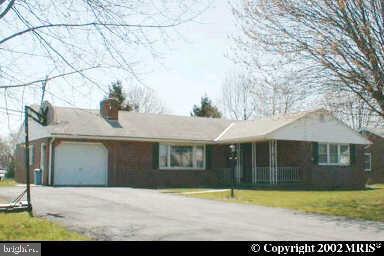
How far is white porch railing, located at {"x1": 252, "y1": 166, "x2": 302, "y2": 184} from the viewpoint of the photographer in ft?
97.5

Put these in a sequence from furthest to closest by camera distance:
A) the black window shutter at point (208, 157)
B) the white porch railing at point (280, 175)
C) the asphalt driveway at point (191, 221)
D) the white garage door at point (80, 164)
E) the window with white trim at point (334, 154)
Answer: the black window shutter at point (208, 157), the window with white trim at point (334, 154), the white porch railing at point (280, 175), the white garage door at point (80, 164), the asphalt driveway at point (191, 221)

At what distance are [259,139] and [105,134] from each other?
28.0 ft

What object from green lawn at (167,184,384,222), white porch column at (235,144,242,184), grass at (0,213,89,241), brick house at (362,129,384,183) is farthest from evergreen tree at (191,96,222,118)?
grass at (0,213,89,241)

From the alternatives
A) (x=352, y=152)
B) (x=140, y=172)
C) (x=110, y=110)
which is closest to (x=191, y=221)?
(x=140, y=172)

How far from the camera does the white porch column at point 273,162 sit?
29.5 m

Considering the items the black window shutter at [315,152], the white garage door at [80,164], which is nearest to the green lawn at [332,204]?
the black window shutter at [315,152]

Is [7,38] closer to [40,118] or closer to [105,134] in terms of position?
[40,118]

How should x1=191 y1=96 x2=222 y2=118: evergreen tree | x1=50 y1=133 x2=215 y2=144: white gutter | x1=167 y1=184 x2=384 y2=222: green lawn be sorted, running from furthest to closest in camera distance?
x1=191 y1=96 x2=222 y2=118: evergreen tree, x1=50 y1=133 x2=215 y2=144: white gutter, x1=167 y1=184 x2=384 y2=222: green lawn

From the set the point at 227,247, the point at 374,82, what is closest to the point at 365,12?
the point at 374,82

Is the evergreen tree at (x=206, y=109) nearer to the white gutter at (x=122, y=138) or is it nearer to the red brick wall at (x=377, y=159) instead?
the red brick wall at (x=377, y=159)

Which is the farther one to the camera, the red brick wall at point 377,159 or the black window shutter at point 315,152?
the red brick wall at point 377,159

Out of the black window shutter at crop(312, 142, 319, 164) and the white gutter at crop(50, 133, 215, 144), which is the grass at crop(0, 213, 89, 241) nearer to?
the white gutter at crop(50, 133, 215, 144)

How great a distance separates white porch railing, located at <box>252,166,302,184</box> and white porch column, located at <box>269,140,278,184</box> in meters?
0.06

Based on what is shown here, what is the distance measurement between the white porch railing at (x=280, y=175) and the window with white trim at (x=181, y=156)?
3572 millimetres
